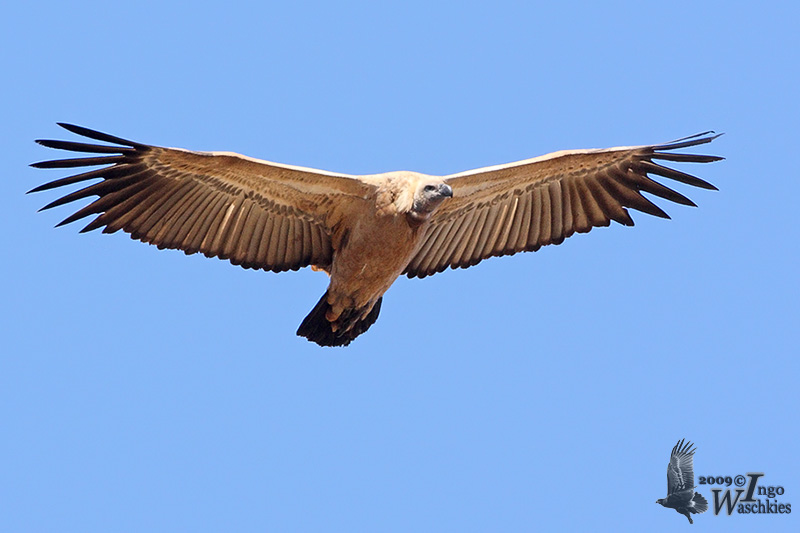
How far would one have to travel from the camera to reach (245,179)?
34.6 ft

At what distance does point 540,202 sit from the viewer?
37.6 feet

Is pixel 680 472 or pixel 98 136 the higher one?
pixel 98 136

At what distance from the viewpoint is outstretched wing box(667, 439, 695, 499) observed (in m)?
11.2

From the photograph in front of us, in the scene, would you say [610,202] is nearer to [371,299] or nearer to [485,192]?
[485,192]

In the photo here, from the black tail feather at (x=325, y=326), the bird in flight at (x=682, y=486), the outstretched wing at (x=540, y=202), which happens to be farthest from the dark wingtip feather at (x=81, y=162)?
the bird in flight at (x=682, y=486)

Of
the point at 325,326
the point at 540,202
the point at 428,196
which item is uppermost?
the point at 540,202

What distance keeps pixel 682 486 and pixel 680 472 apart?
6.0 inches

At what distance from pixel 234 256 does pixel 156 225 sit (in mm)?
868

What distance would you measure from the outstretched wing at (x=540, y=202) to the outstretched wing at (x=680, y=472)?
248 centimetres

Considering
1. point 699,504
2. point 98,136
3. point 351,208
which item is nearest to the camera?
point 98,136

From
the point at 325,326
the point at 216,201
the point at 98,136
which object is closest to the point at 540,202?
the point at 325,326

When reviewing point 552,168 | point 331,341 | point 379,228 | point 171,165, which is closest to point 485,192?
point 552,168

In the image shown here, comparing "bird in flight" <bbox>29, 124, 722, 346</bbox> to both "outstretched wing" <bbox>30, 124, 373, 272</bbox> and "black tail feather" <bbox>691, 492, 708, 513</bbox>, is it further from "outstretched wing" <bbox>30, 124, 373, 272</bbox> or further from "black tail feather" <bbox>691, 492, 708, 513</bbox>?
"black tail feather" <bbox>691, 492, 708, 513</bbox>

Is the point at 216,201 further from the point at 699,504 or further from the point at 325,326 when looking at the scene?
the point at 699,504
